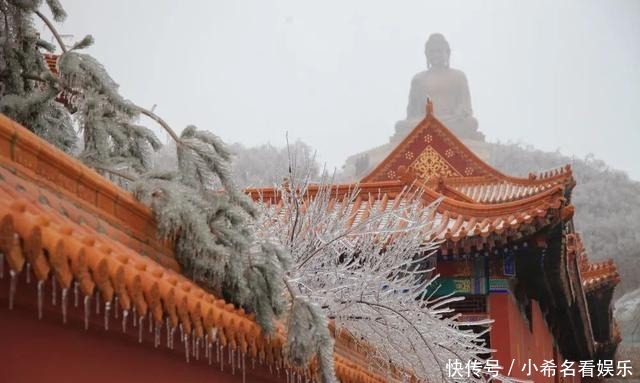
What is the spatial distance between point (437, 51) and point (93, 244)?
6021 centimetres

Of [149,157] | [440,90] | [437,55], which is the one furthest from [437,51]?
[149,157]

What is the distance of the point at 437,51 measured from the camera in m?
61.3

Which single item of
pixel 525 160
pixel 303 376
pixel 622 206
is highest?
pixel 525 160

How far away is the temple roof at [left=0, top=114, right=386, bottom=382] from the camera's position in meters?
2.33

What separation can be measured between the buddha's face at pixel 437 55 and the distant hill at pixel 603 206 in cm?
898

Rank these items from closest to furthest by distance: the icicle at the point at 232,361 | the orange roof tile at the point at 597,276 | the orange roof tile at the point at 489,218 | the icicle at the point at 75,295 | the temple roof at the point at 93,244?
the temple roof at the point at 93,244
the icicle at the point at 75,295
the icicle at the point at 232,361
the orange roof tile at the point at 489,218
the orange roof tile at the point at 597,276

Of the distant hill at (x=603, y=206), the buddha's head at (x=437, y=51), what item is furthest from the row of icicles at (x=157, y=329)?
the buddha's head at (x=437, y=51)

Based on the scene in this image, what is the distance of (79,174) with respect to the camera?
3.44m

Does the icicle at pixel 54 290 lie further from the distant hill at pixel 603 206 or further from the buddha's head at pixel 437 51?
the buddha's head at pixel 437 51

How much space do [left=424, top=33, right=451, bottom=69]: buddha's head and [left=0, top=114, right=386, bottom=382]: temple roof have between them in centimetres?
5859

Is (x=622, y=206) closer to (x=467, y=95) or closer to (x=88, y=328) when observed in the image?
(x=467, y=95)

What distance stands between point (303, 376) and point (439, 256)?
4.94 metres

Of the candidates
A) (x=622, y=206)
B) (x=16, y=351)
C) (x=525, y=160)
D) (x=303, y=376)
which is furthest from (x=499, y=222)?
(x=525, y=160)

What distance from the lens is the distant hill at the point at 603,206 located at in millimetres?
43188
